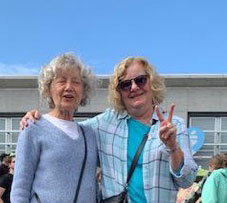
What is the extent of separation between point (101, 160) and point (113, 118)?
281mm

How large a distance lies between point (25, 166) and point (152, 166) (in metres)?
0.68

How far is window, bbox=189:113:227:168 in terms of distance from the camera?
17.4m

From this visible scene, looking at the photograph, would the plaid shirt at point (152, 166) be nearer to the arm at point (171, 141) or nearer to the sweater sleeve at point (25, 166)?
the arm at point (171, 141)

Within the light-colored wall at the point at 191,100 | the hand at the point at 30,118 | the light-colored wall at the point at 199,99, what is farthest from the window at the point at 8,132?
the hand at the point at 30,118

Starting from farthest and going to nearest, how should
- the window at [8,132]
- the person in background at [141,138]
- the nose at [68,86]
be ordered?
1. the window at [8,132]
2. the nose at [68,86]
3. the person in background at [141,138]

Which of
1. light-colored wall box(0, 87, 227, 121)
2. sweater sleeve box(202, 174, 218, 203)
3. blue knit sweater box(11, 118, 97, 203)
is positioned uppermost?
light-colored wall box(0, 87, 227, 121)

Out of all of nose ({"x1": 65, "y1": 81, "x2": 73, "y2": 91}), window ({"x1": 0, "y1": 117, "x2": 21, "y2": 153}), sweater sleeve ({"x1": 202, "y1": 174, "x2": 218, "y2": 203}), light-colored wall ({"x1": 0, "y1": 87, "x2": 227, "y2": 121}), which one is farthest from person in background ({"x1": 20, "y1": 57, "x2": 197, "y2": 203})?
window ({"x1": 0, "y1": 117, "x2": 21, "y2": 153})

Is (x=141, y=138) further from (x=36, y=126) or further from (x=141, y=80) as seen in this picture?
(x=36, y=126)

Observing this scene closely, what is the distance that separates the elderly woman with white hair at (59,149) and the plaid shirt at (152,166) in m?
0.08

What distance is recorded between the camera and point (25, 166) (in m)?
2.45

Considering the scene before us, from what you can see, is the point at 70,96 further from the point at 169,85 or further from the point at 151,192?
the point at 169,85

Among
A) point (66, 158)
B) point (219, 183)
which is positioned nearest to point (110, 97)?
point (66, 158)

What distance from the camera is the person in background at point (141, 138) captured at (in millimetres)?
2488

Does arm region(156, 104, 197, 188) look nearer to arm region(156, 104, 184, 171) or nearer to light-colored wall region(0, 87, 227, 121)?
arm region(156, 104, 184, 171)
